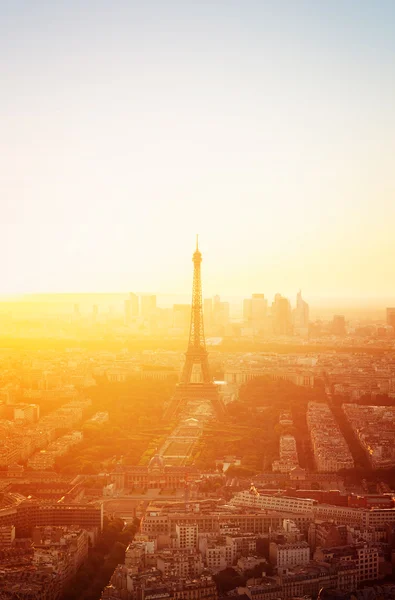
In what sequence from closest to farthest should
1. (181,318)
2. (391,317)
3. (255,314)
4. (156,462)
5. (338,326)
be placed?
(156,462) < (391,317) < (181,318) < (338,326) < (255,314)

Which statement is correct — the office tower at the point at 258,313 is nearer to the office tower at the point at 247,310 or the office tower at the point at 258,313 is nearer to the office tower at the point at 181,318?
the office tower at the point at 247,310

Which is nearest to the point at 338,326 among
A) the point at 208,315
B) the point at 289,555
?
the point at 208,315

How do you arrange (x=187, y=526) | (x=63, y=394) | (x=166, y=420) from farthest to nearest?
(x=63, y=394) → (x=166, y=420) → (x=187, y=526)

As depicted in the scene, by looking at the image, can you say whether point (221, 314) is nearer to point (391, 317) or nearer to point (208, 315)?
point (208, 315)

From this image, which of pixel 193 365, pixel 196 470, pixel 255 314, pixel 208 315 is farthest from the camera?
pixel 255 314

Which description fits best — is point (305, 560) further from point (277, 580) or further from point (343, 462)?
point (343, 462)

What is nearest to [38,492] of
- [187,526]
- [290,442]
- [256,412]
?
[187,526]
